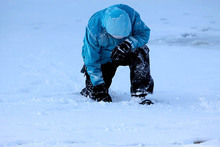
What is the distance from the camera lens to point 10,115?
2322 mm

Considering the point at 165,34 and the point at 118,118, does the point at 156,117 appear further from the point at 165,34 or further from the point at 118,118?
the point at 165,34

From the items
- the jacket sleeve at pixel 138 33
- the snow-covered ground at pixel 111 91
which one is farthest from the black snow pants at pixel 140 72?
the snow-covered ground at pixel 111 91

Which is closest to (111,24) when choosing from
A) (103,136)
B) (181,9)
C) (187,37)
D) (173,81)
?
(103,136)

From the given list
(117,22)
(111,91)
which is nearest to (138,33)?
(117,22)

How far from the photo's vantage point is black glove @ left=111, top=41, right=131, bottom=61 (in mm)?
2658

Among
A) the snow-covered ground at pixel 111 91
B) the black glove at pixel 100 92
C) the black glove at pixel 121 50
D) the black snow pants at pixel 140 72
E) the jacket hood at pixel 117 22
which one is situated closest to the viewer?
the snow-covered ground at pixel 111 91

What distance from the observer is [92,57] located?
111 inches

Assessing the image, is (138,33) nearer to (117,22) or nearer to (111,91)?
(117,22)

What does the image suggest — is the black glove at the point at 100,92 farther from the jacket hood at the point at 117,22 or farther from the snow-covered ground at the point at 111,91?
the jacket hood at the point at 117,22

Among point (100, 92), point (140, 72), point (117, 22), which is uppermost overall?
point (117, 22)

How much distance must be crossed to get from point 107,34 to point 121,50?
0.18 meters

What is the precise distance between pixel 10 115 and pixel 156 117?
99 cm

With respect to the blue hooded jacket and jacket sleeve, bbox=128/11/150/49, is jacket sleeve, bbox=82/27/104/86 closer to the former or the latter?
the blue hooded jacket

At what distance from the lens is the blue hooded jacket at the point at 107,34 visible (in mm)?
2523
